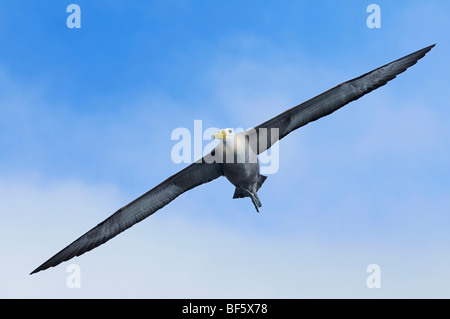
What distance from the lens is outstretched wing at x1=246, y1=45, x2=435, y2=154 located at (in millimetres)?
16062

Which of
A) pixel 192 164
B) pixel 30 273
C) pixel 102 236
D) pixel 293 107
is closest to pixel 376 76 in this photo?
pixel 293 107

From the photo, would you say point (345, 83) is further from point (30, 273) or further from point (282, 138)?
point (30, 273)

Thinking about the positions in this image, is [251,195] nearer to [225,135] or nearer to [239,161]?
[239,161]

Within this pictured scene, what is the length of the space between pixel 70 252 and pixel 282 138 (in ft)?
20.5

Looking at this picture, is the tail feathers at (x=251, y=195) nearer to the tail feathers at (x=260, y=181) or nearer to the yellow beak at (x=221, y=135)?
the tail feathers at (x=260, y=181)

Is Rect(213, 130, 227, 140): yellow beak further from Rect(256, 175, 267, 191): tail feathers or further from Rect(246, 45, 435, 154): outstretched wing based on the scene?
Rect(256, 175, 267, 191): tail feathers

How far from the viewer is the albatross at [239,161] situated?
15945 mm

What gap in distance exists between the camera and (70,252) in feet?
57.7

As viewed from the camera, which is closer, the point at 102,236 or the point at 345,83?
the point at 345,83

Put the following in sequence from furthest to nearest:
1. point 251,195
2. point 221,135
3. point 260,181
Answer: point 260,181 < point 251,195 < point 221,135

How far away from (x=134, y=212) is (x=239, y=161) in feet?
11.5

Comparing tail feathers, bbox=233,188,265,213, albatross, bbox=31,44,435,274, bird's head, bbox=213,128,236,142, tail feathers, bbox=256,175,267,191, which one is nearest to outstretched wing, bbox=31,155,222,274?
albatross, bbox=31,44,435,274

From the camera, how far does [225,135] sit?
15547 millimetres

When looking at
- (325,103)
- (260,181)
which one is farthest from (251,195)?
(325,103)
